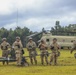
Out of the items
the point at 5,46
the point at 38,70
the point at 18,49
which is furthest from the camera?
the point at 5,46

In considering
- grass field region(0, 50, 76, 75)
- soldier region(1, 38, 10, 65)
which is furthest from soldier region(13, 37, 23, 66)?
soldier region(1, 38, 10, 65)

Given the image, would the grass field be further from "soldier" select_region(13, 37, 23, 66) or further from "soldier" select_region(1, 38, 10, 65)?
"soldier" select_region(1, 38, 10, 65)

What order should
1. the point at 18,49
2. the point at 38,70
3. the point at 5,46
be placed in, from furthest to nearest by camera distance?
the point at 5,46, the point at 18,49, the point at 38,70

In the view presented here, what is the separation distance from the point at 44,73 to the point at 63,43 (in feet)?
128

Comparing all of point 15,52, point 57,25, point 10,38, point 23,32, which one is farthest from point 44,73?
point 57,25

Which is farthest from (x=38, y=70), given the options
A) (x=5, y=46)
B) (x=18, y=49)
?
(x=5, y=46)

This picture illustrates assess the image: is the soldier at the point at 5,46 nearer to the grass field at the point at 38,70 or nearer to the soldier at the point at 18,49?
the soldier at the point at 18,49

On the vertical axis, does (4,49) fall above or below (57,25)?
below

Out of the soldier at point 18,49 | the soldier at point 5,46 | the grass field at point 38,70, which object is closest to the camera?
the grass field at point 38,70

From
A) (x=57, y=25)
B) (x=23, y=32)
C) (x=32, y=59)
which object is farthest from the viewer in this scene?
(x=57, y=25)

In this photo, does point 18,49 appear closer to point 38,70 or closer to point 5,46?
point 5,46

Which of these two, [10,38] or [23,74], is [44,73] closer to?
[23,74]

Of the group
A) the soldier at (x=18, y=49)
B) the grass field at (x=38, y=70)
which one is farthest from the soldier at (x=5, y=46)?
the grass field at (x=38, y=70)

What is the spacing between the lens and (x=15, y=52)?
71.7ft
